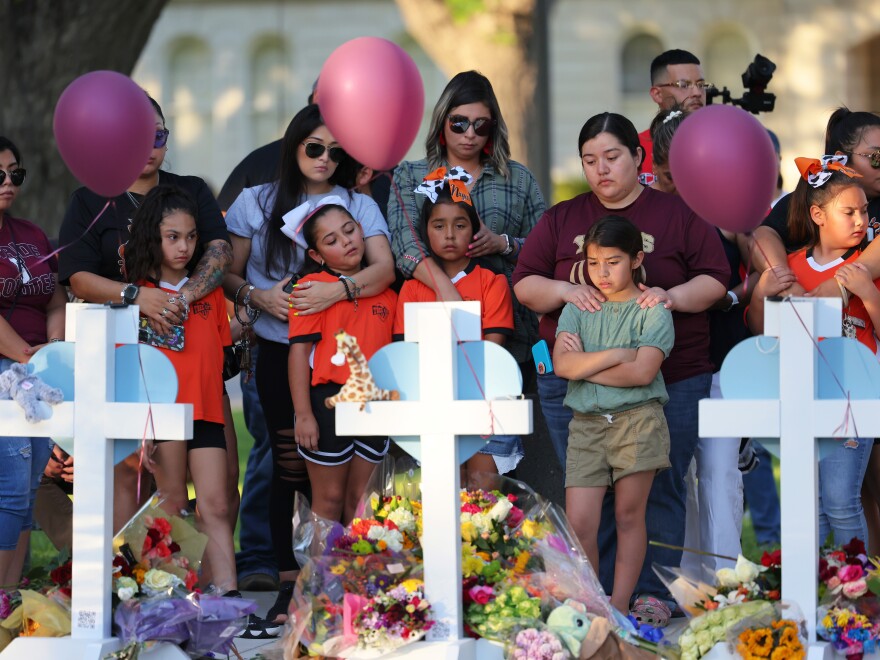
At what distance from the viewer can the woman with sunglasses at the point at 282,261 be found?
570cm

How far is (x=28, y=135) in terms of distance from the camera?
945cm

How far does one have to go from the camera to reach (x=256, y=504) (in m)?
6.65

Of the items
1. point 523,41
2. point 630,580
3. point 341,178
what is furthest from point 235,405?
point 630,580

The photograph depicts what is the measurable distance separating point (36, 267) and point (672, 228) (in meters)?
2.52

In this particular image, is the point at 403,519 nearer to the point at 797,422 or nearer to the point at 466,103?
the point at 797,422

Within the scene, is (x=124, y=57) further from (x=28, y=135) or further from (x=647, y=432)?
(x=647, y=432)

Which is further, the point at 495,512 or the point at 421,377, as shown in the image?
the point at 495,512

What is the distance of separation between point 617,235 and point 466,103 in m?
1.05

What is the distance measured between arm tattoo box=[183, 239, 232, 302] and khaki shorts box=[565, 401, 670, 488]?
1.50 metres

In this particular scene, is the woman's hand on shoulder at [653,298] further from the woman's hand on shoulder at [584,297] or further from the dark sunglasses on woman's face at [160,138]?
the dark sunglasses on woman's face at [160,138]

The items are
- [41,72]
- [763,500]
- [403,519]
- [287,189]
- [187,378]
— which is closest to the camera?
[403,519]

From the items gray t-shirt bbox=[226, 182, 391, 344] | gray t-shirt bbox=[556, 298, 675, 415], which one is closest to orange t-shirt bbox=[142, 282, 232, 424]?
gray t-shirt bbox=[226, 182, 391, 344]

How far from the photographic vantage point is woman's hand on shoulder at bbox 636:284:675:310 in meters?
4.98

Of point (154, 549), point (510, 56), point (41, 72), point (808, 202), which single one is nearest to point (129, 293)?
point (154, 549)
